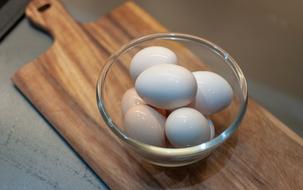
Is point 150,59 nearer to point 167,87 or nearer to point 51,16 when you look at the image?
point 167,87

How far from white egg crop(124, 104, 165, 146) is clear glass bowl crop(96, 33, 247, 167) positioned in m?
0.02

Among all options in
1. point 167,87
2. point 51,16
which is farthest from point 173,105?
point 51,16

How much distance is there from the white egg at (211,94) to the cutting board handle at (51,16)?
0.36 m

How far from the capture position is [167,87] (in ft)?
1.96

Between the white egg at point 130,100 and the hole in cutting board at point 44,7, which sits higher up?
the hole in cutting board at point 44,7

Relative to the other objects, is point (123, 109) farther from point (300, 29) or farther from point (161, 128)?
point (300, 29)

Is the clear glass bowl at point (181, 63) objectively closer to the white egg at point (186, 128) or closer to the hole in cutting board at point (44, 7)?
the white egg at point (186, 128)

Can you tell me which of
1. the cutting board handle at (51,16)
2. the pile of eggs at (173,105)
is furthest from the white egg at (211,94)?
the cutting board handle at (51,16)

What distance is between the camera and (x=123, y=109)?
679mm

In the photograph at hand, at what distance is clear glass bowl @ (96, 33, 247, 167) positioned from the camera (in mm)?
599

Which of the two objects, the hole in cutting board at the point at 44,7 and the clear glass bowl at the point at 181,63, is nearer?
the clear glass bowl at the point at 181,63

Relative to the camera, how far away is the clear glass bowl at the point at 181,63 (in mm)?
599

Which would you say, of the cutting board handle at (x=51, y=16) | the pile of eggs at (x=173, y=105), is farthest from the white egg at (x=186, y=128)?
the cutting board handle at (x=51, y=16)

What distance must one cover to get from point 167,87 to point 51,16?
0.43m
